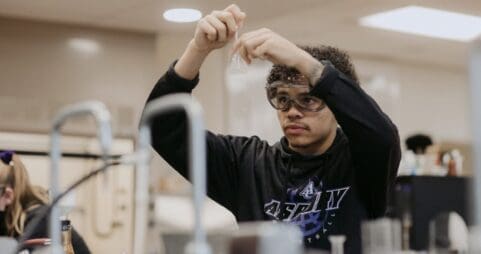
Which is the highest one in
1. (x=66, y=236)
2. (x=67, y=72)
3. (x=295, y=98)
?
(x=67, y=72)

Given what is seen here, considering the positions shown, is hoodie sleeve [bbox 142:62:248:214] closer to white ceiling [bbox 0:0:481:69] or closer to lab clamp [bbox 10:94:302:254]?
lab clamp [bbox 10:94:302:254]

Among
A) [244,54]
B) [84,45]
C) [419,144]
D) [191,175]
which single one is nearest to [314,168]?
[244,54]

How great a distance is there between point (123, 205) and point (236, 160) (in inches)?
126

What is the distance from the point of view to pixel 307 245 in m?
1.33

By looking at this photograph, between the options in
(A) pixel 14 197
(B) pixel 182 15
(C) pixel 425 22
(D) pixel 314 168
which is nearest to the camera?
(D) pixel 314 168

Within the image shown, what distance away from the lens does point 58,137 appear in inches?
35.9

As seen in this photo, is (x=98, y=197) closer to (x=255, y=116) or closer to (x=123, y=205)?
(x=123, y=205)

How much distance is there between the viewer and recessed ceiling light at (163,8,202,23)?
4.18 meters

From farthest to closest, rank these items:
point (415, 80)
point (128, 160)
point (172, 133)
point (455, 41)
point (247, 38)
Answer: point (415, 80) → point (455, 41) → point (172, 133) → point (247, 38) → point (128, 160)

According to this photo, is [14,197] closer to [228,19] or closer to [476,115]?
[228,19]

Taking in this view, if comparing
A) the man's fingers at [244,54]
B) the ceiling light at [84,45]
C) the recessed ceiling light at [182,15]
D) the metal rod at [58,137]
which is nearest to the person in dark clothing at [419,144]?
the recessed ceiling light at [182,15]

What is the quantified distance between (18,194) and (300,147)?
1327 mm

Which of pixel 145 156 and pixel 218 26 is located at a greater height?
pixel 218 26

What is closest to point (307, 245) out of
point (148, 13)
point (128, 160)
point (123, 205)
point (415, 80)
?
point (128, 160)
